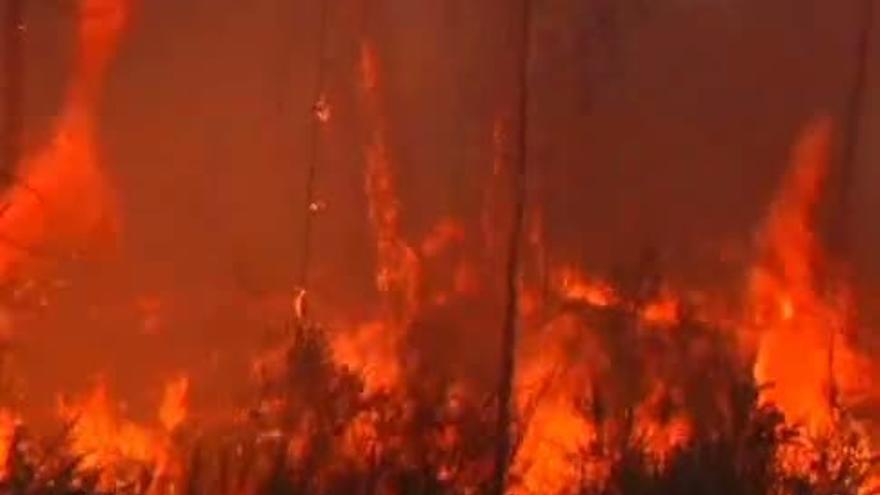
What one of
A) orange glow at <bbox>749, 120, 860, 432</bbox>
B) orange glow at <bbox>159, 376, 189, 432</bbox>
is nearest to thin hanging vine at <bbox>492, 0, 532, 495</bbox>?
orange glow at <bbox>749, 120, 860, 432</bbox>

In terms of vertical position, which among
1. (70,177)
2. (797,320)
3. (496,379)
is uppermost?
(70,177)

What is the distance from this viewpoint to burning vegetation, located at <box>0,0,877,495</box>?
16.0 ft

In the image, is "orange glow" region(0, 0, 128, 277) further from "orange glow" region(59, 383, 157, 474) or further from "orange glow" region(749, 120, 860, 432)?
"orange glow" region(749, 120, 860, 432)

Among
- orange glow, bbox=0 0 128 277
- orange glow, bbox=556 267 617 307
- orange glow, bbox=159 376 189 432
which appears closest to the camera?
orange glow, bbox=0 0 128 277

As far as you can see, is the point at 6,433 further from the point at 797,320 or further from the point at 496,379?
the point at 797,320

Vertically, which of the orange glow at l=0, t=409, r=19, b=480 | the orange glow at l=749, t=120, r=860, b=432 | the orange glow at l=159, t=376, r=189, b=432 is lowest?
the orange glow at l=0, t=409, r=19, b=480

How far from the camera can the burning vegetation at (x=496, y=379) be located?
488 centimetres

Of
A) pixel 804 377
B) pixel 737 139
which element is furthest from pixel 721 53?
pixel 804 377

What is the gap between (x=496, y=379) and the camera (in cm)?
500

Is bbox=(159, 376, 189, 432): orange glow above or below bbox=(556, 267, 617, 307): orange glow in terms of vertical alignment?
below

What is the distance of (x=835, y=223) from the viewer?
5.02 metres

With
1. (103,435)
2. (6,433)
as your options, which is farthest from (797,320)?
(6,433)

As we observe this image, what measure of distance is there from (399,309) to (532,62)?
71 cm

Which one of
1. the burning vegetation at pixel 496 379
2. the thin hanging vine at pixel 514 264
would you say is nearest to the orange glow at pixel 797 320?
the burning vegetation at pixel 496 379
